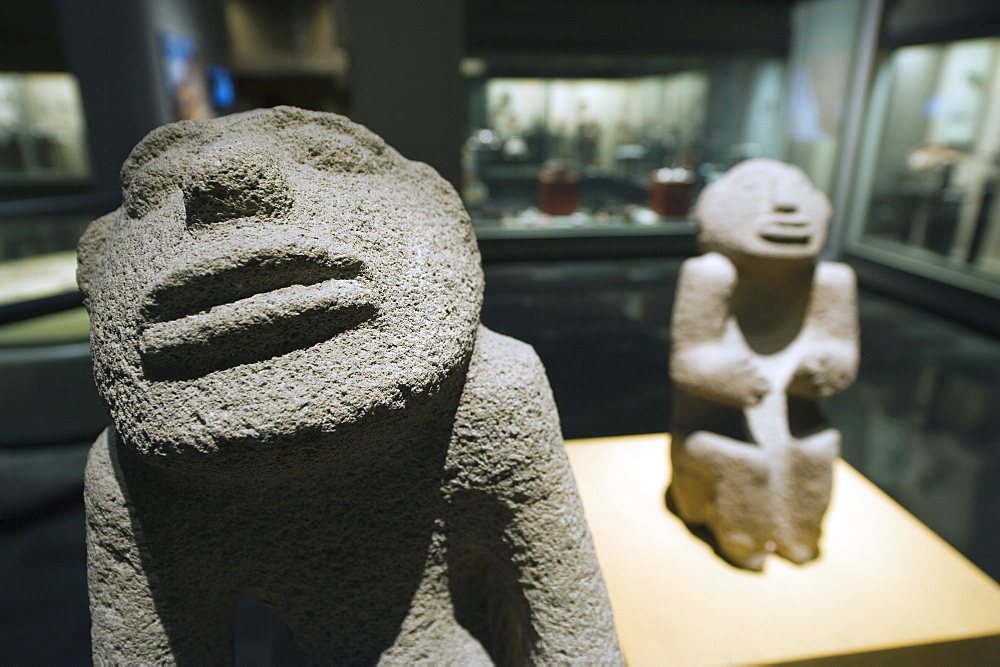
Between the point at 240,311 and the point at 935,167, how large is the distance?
6.50 metres

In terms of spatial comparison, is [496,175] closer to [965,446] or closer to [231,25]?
[231,25]

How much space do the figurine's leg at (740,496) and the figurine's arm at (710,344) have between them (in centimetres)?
15

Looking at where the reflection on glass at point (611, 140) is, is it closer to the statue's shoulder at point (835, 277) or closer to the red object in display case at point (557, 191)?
the red object in display case at point (557, 191)

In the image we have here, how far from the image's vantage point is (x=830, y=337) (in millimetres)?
2139

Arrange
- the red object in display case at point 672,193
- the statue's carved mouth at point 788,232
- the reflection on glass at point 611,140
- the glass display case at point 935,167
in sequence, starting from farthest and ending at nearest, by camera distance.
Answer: the red object in display case at point 672,193
the reflection on glass at point 611,140
the glass display case at point 935,167
the statue's carved mouth at point 788,232

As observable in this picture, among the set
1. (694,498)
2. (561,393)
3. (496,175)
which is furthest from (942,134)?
(694,498)

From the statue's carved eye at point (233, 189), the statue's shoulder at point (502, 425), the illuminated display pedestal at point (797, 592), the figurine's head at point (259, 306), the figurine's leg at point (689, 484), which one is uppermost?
the statue's carved eye at point (233, 189)

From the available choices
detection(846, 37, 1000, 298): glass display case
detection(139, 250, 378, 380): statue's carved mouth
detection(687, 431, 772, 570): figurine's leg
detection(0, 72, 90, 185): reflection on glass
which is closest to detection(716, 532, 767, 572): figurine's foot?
detection(687, 431, 772, 570): figurine's leg

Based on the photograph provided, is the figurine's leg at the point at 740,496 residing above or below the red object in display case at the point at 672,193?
below

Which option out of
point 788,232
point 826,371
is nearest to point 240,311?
point 788,232

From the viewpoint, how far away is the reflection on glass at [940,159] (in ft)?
17.5

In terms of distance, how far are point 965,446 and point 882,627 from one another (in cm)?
196

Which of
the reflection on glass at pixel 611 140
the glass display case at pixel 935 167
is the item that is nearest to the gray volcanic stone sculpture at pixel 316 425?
the glass display case at pixel 935 167

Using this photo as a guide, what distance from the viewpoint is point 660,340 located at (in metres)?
4.29
